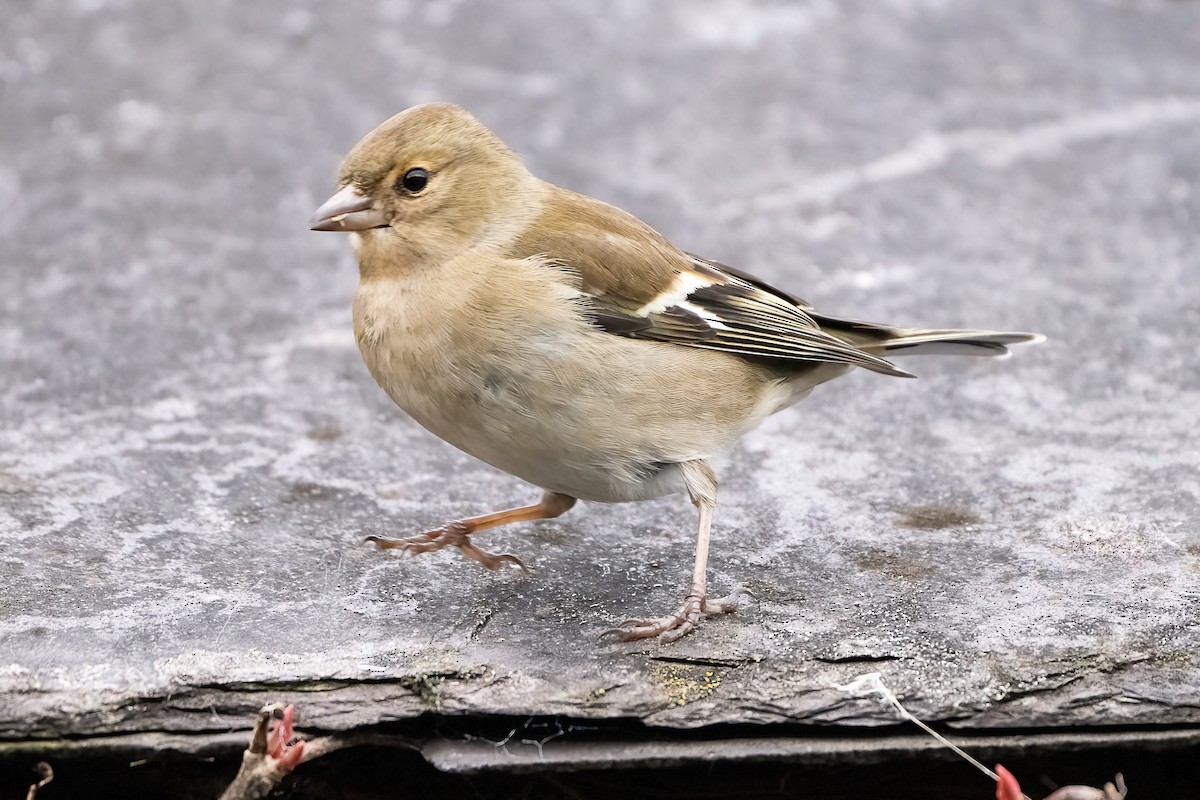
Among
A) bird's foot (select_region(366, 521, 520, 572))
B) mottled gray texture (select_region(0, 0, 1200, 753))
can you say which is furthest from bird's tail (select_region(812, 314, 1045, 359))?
bird's foot (select_region(366, 521, 520, 572))

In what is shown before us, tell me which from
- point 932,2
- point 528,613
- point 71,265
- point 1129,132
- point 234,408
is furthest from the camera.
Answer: point 932,2

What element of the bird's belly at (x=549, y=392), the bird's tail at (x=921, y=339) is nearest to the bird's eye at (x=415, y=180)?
the bird's belly at (x=549, y=392)

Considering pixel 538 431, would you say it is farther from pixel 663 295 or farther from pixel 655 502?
pixel 655 502

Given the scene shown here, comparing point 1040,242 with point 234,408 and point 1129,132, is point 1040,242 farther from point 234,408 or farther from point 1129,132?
point 234,408

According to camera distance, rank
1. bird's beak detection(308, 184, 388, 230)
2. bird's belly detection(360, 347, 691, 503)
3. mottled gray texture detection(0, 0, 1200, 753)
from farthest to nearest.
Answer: bird's beak detection(308, 184, 388, 230)
bird's belly detection(360, 347, 691, 503)
mottled gray texture detection(0, 0, 1200, 753)

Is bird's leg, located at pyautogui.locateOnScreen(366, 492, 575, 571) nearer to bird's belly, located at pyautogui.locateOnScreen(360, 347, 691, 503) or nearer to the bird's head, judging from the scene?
bird's belly, located at pyautogui.locateOnScreen(360, 347, 691, 503)

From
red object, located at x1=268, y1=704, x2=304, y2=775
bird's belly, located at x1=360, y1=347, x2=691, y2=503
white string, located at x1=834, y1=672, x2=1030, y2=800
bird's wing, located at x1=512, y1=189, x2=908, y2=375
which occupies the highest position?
bird's wing, located at x1=512, y1=189, x2=908, y2=375

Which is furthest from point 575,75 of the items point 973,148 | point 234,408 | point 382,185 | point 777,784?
point 777,784
